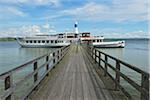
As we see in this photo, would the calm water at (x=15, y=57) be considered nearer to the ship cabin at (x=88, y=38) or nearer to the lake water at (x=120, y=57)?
the lake water at (x=120, y=57)

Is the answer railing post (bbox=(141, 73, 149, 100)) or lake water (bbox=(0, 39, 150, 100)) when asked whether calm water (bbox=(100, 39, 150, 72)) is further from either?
railing post (bbox=(141, 73, 149, 100))

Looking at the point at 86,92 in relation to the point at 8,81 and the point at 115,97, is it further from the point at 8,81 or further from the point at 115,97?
the point at 8,81

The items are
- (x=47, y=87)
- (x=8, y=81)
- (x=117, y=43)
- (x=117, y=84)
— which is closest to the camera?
(x=8, y=81)

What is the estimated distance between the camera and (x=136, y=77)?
14.7 m

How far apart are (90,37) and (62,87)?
201 ft

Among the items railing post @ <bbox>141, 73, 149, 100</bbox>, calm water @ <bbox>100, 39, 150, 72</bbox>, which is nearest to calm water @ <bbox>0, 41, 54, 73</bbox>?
calm water @ <bbox>100, 39, 150, 72</bbox>

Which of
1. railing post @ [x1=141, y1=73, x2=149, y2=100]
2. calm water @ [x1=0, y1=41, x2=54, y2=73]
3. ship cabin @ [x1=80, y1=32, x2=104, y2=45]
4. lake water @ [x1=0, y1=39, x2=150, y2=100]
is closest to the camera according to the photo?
railing post @ [x1=141, y1=73, x2=149, y2=100]

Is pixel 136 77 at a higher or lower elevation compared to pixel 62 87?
lower

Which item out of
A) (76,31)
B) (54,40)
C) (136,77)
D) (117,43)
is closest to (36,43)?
(54,40)

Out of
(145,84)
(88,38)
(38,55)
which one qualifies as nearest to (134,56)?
(38,55)

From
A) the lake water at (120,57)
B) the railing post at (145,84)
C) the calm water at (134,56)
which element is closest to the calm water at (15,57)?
the lake water at (120,57)

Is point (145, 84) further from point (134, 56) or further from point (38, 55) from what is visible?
point (38, 55)

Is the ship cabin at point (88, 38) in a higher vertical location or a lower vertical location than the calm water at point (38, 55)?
higher

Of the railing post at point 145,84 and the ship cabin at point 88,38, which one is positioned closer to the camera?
the railing post at point 145,84
